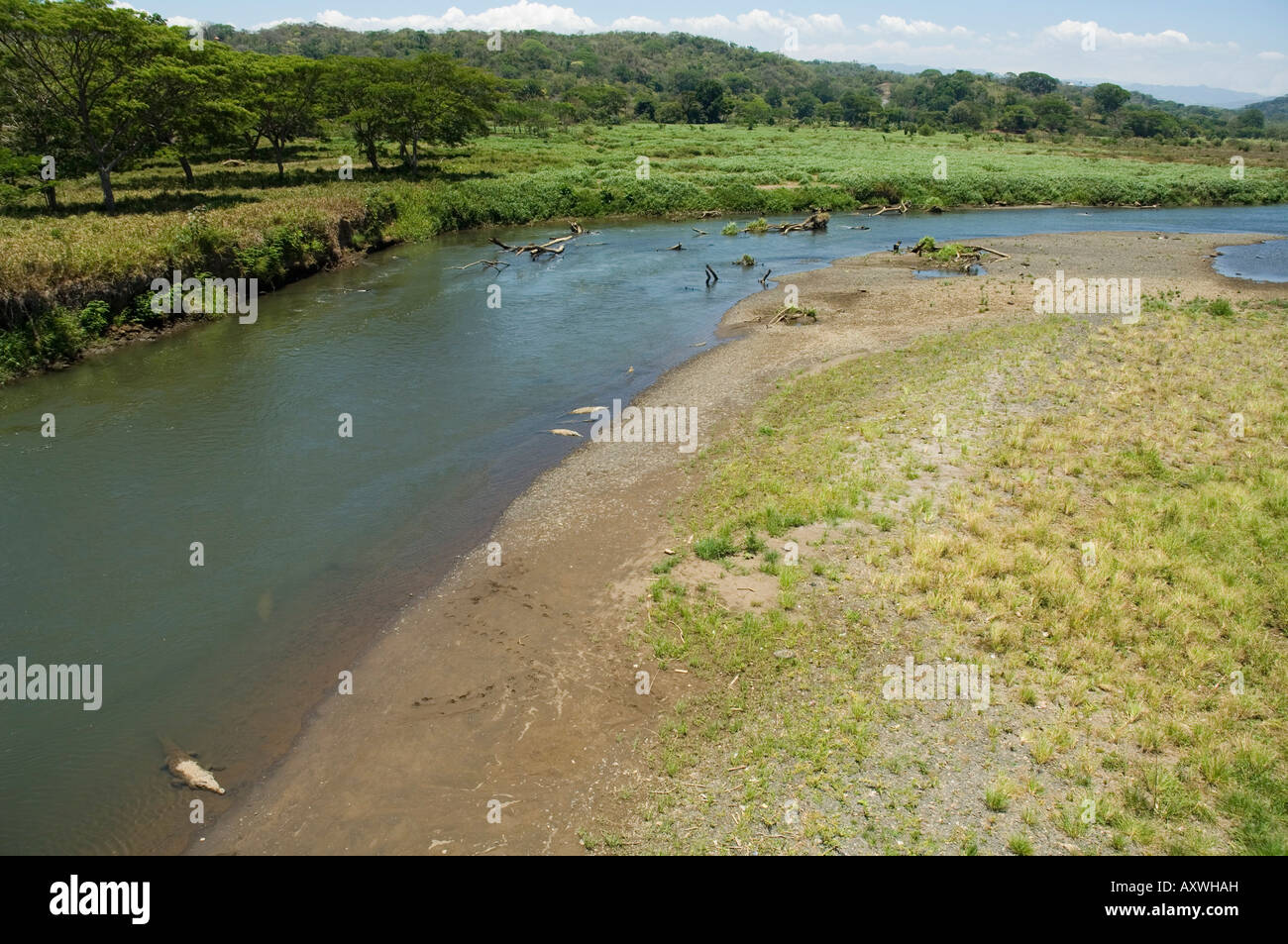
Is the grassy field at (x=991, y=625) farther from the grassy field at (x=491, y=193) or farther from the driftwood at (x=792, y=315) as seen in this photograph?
the grassy field at (x=491, y=193)

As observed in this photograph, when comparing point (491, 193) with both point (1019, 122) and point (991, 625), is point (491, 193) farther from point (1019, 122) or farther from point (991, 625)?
point (1019, 122)

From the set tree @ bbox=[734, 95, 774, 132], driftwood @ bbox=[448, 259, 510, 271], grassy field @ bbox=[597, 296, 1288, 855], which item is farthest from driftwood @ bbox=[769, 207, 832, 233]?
tree @ bbox=[734, 95, 774, 132]

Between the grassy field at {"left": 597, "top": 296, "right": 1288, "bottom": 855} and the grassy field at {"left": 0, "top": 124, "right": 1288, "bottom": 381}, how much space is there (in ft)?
79.0

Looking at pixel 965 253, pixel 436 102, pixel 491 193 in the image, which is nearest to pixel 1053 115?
pixel 965 253

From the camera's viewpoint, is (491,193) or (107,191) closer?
(107,191)

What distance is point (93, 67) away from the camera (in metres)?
34.2

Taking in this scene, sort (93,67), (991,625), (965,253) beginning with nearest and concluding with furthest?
(991,625) < (93,67) < (965,253)

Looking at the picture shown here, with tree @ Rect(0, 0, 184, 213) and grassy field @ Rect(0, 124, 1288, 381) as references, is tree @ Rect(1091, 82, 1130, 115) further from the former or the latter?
tree @ Rect(0, 0, 184, 213)

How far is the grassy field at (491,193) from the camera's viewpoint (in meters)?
25.9

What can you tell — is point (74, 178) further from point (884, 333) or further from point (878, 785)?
point (878, 785)

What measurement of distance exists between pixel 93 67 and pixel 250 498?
31425 mm

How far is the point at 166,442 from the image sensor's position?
19.2 metres

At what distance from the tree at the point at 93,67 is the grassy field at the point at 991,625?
3532 cm
